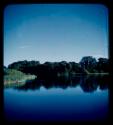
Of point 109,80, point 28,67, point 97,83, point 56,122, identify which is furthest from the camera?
point 97,83

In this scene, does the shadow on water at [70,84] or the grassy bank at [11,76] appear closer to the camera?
the grassy bank at [11,76]

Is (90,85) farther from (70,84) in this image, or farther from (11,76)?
(11,76)

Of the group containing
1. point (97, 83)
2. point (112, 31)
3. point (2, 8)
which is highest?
point (2, 8)

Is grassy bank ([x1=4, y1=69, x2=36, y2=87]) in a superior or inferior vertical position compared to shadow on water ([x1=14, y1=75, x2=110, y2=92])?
superior

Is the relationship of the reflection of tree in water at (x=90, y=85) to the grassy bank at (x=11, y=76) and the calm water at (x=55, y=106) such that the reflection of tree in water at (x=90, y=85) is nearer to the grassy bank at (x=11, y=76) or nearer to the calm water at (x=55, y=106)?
the calm water at (x=55, y=106)

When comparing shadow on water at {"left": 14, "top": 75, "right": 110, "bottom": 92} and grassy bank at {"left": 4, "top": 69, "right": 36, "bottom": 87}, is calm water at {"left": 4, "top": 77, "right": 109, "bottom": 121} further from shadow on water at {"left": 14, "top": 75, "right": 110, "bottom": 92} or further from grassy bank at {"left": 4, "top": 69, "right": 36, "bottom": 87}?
shadow on water at {"left": 14, "top": 75, "right": 110, "bottom": 92}

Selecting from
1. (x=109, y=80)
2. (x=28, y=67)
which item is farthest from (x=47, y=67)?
(x=109, y=80)

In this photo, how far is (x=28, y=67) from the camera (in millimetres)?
4488

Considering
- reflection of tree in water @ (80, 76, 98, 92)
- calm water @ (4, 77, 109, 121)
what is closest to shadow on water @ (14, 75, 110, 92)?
reflection of tree in water @ (80, 76, 98, 92)

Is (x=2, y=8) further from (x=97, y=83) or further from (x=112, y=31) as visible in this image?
(x=97, y=83)

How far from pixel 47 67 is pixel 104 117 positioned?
118 inches

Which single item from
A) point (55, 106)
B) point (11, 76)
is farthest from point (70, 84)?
point (11, 76)

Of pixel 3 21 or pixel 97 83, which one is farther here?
pixel 97 83

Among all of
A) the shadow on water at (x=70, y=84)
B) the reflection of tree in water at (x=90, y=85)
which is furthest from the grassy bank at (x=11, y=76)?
the reflection of tree in water at (x=90, y=85)
